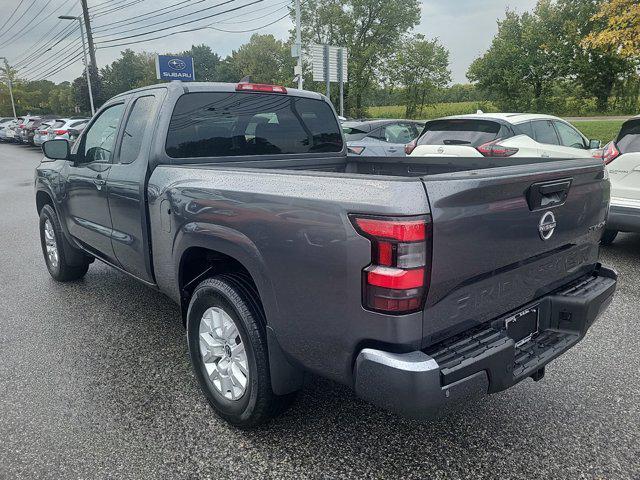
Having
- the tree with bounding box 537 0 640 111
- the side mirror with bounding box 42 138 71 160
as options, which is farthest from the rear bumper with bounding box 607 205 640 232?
the tree with bounding box 537 0 640 111

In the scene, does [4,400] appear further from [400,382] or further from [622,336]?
[622,336]

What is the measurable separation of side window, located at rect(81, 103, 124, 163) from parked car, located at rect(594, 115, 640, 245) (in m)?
5.03

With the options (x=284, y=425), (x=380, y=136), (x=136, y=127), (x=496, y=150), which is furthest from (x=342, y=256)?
(x=380, y=136)

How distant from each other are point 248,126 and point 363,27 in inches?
1591

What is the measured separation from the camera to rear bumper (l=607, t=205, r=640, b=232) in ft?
17.6

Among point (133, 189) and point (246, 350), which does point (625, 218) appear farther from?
point (133, 189)

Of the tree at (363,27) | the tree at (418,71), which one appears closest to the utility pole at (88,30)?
the tree at (363,27)

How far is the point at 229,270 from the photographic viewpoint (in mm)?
2777

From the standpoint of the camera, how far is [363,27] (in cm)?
4044

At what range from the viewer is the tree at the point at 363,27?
128ft

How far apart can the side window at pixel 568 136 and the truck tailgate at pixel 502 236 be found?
6.31 metres

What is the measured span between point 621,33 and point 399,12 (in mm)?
30085

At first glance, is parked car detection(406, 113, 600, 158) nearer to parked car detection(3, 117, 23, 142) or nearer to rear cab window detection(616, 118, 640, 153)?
rear cab window detection(616, 118, 640, 153)

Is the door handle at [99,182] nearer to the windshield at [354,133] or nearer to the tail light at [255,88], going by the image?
the tail light at [255,88]
